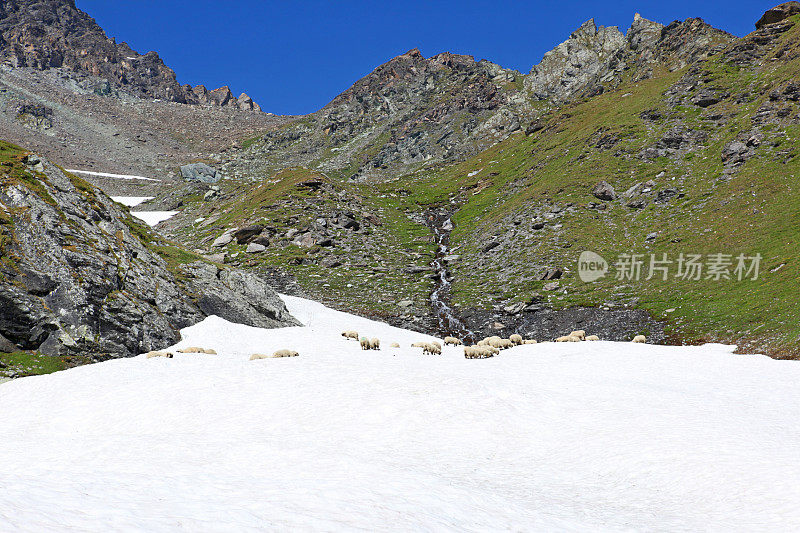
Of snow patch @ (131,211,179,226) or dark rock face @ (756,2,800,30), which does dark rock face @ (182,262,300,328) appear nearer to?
snow patch @ (131,211,179,226)

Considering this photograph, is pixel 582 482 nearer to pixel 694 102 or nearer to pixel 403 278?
pixel 403 278

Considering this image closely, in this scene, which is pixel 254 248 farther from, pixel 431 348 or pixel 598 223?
pixel 598 223

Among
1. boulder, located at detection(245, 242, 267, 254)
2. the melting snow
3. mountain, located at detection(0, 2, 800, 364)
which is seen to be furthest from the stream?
boulder, located at detection(245, 242, 267, 254)

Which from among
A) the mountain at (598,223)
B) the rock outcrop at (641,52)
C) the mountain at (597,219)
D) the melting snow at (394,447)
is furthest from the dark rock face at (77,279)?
the rock outcrop at (641,52)

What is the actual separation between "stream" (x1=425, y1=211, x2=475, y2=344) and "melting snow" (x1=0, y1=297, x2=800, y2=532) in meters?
32.0

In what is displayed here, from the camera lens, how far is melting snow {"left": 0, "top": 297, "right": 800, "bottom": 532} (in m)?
8.35

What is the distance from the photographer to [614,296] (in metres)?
60.5

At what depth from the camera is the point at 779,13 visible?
378 feet

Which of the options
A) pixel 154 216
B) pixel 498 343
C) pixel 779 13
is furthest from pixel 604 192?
pixel 154 216

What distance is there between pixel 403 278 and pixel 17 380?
60.4m

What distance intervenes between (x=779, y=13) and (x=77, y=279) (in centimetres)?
16288

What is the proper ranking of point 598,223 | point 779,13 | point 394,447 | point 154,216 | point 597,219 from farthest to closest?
1. point 154,216
2. point 779,13
3. point 597,219
4. point 598,223
5. point 394,447

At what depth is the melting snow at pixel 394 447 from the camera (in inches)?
Answer: 329

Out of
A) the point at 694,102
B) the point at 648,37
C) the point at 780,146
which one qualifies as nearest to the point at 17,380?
the point at 780,146
